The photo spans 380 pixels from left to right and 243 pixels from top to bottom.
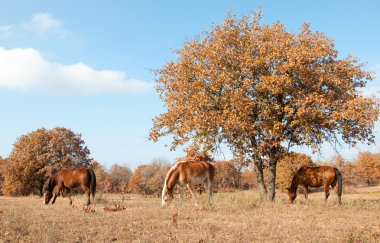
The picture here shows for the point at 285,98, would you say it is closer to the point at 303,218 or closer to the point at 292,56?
the point at 292,56

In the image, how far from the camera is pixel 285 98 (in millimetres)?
20312

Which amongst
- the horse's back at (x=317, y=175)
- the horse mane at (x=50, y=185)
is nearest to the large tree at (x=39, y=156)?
the horse mane at (x=50, y=185)

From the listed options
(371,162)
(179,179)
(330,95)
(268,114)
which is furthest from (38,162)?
(371,162)

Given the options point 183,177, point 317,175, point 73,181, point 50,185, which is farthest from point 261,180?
point 50,185

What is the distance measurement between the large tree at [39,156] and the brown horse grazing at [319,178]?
97.7 feet

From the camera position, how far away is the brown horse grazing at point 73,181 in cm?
2078

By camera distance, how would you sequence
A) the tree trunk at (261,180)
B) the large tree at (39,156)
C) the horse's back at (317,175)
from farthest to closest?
1. the large tree at (39,156)
2. the tree trunk at (261,180)
3. the horse's back at (317,175)

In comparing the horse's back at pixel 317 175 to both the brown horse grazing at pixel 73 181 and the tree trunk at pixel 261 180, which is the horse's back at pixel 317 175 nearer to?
the tree trunk at pixel 261 180

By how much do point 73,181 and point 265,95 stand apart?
42.6 feet

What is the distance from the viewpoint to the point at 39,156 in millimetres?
42188

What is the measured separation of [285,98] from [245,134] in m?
3.35

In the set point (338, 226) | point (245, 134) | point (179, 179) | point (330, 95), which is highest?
point (330, 95)

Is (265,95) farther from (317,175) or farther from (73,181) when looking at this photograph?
(73,181)

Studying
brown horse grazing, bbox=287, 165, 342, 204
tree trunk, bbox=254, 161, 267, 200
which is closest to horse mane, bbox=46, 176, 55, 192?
tree trunk, bbox=254, 161, 267, 200
